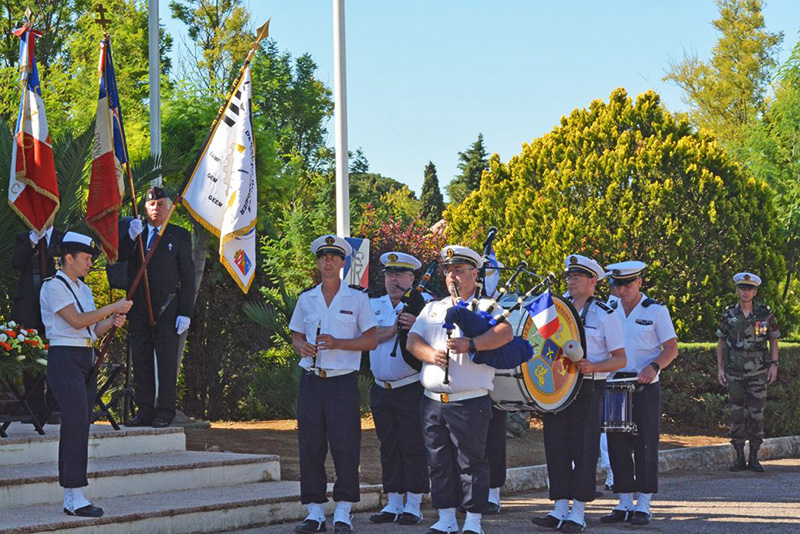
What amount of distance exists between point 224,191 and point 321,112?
112ft

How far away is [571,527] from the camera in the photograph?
331 inches

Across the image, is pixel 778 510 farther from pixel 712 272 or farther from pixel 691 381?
pixel 712 272

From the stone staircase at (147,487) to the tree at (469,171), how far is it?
50.8m

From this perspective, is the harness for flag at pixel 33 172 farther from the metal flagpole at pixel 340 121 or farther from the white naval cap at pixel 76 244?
the metal flagpole at pixel 340 121

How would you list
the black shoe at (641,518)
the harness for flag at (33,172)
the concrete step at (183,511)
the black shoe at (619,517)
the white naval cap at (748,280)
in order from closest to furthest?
the concrete step at (183,511), the black shoe at (641,518), the black shoe at (619,517), the harness for flag at (33,172), the white naval cap at (748,280)

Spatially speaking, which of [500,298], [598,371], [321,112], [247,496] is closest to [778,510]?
[598,371]

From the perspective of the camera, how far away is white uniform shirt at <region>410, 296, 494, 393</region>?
7.81 metres

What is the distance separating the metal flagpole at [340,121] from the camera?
461 inches

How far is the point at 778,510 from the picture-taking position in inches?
373

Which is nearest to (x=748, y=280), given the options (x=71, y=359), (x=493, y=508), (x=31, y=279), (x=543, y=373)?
(x=493, y=508)

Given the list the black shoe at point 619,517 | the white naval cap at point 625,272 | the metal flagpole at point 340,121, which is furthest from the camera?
the metal flagpole at point 340,121

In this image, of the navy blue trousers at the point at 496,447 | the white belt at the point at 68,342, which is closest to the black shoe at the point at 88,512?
the white belt at the point at 68,342

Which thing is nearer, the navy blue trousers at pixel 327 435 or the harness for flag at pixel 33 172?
the navy blue trousers at pixel 327 435

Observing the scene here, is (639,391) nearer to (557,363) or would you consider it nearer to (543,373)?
(557,363)
